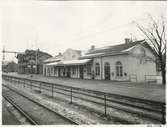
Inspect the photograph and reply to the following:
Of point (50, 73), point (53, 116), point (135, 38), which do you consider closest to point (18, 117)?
point (53, 116)

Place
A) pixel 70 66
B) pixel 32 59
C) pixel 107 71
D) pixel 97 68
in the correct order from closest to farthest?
1. pixel 107 71
2. pixel 97 68
3. pixel 70 66
4. pixel 32 59

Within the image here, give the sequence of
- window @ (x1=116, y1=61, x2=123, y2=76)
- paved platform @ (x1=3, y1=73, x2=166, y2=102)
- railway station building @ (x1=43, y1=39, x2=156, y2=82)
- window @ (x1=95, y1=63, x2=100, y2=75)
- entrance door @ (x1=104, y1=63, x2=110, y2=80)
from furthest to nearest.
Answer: window @ (x1=95, y1=63, x2=100, y2=75) → entrance door @ (x1=104, y1=63, x2=110, y2=80) → window @ (x1=116, y1=61, x2=123, y2=76) → railway station building @ (x1=43, y1=39, x2=156, y2=82) → paved platform @ (x1=3, y1=73, x2=166, y2=102)

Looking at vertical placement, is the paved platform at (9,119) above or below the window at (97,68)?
below

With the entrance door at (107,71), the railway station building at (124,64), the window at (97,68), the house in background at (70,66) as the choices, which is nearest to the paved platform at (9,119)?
the railway station building at (124,64)

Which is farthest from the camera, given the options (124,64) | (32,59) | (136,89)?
(32,59)

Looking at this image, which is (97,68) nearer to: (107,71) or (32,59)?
(107,71)

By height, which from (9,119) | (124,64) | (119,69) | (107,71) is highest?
(124,64)

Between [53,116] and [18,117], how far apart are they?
1297mm

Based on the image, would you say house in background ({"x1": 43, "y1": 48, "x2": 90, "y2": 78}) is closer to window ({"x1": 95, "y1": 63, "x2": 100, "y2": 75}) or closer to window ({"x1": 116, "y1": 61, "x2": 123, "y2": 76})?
window ({"x1": 95, "y1": 63, "x2": 100, "y2": 75})

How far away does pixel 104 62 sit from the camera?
1912 centimetres

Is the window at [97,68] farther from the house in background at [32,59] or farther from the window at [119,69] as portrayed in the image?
the house in background at [32,59]

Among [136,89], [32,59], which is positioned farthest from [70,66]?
[32,59]

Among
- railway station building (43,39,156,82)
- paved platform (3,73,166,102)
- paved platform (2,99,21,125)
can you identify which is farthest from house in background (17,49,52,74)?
paved platform (2,99,21,125)

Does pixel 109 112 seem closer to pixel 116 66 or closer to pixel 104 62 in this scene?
pixel 116 66
